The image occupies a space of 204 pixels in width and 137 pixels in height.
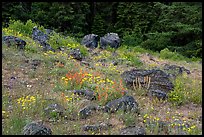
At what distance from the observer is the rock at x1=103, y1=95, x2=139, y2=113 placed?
257 inches

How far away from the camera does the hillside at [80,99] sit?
5.83 m

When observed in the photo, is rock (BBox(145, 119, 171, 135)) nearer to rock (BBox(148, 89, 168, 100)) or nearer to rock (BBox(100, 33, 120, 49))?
rock (BBox(148, 89, 168, 100))

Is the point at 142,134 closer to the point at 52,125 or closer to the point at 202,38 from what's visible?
the point at 52,125

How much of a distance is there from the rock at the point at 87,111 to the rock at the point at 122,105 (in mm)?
217

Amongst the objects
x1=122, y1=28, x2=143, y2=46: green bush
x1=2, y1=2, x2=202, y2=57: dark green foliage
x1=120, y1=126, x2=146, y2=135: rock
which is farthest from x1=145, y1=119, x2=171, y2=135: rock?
x1=122, y1=28, x2=143, y2=46: green bush

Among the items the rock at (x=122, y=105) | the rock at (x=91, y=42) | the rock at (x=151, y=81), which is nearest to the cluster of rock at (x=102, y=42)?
the rock at (x=91, y=42)

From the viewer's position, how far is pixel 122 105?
21.6 feet

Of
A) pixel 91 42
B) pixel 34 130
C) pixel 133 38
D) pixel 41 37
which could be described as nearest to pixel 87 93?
pixel 34 130

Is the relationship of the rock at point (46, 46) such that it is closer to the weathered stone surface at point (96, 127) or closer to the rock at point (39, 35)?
the rock at point (39, 35)

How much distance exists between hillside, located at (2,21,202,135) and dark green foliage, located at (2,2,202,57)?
368 inches

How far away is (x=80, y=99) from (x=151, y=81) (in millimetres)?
2182

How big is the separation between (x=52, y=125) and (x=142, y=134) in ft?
5.27

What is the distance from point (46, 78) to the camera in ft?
28.1

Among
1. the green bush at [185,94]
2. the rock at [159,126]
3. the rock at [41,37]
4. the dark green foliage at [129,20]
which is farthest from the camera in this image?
the dark green foliage at [129,20]
